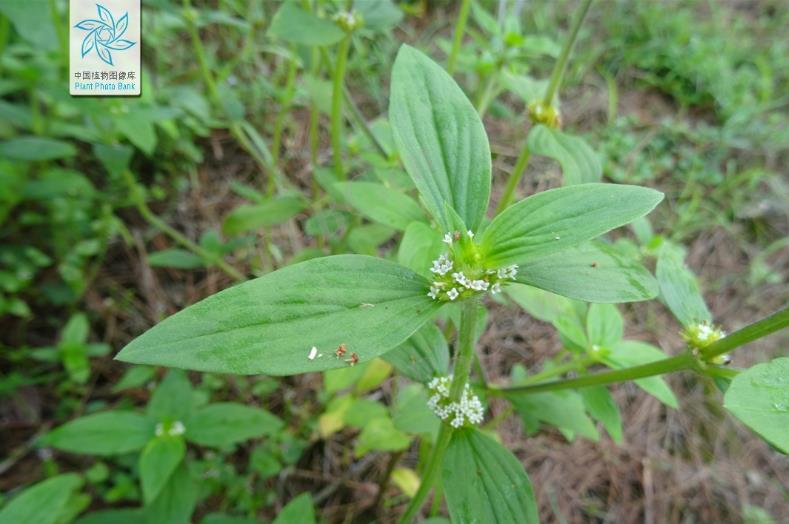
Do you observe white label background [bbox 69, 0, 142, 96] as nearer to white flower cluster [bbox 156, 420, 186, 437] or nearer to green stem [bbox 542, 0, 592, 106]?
white flower cluster [bbox 156, 420, 186, 437]

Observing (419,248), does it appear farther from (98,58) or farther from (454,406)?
(98,58)

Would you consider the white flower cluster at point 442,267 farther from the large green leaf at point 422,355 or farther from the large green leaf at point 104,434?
the large green leaf at point 104,434

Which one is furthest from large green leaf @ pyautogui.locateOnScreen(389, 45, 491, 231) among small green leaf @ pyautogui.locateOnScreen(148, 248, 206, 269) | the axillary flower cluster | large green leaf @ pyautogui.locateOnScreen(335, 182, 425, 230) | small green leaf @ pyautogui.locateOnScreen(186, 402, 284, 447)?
small green leaf @ pyautogui.locateOnScreen(148, 248, 206, 269)

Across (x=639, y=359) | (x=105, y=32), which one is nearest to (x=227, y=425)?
(x=639, y=359)

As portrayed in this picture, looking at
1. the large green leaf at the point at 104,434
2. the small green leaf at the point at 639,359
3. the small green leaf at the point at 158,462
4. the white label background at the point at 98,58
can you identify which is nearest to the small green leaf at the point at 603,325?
the small green leaf at the point at 639,359

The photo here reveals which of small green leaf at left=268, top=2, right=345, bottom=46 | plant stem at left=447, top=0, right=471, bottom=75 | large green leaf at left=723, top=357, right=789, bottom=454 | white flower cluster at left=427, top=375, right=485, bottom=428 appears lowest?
white flower cluster at left=427, top=375, right=485, bottom=428
